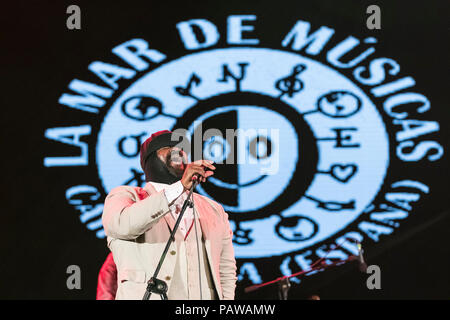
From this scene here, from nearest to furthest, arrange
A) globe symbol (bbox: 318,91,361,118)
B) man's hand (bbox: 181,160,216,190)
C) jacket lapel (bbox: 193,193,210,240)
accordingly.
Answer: man's hand (bbox: 181,160,216,190), jacket lapel (bbox: 193,193,210,240), globe symbol (bbox: 318,91,361,118)

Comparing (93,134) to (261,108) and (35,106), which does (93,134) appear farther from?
(261,108)

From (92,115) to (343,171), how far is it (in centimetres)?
184

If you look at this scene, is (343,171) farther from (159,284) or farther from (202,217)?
(159,284)

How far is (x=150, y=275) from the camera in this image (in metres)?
2.04

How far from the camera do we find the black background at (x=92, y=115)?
4.02m

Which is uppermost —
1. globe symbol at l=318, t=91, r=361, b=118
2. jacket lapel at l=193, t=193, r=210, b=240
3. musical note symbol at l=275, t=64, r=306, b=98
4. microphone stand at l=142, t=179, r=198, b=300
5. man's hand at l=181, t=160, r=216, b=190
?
musical note symbol at l=275, t=64, r=306, b=98

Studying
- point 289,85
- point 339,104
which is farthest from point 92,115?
point 339,104

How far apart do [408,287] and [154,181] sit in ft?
7.69

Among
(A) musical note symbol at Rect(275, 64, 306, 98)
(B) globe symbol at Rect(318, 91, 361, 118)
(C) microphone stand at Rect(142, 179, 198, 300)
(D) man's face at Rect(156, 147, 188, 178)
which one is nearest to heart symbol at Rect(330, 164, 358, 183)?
(B) globe symbol at Rect(318, 91, 361, 118)

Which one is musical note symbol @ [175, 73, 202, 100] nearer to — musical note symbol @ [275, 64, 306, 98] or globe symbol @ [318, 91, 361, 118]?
musical note symbol @ [275, 64, 306, 98]

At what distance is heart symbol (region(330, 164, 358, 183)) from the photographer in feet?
13.4

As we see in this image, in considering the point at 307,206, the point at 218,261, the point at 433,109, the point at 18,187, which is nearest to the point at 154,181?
the point at 218,261

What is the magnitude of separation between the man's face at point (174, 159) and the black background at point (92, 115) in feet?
6.48

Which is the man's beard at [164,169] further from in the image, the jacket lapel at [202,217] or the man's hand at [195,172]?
the man's hand at [195,172]
